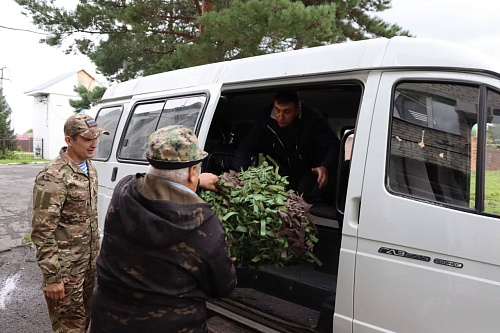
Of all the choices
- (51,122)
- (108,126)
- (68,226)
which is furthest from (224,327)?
(51,122)

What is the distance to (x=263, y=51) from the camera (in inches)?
391

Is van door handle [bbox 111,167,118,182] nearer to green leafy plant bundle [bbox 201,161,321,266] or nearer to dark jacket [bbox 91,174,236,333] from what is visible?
green leafy plant bundle [bbox 201,161,321,266]

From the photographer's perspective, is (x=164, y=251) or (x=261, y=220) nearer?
(x=164, y=251)

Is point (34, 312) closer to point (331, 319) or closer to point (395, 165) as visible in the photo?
point (331, 319)

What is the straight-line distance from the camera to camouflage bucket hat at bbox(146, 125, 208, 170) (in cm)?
174

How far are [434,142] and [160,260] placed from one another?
5.92 ft

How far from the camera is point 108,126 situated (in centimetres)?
541

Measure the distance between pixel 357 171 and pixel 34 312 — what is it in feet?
12.6

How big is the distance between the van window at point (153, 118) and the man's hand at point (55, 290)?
1865mm

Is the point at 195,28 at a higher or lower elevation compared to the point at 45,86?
lower

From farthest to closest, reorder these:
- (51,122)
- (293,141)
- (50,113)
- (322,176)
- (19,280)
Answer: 1. (50,113)
2. (51,122)
3. (19,280)
4. (293,141)
5. (322,176)

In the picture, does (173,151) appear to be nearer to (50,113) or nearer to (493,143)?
(493,143)

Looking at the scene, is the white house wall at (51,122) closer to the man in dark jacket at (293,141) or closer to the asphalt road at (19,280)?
the asphalt road at (19,280)

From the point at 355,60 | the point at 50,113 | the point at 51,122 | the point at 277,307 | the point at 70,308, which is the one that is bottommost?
the point at 277,307
